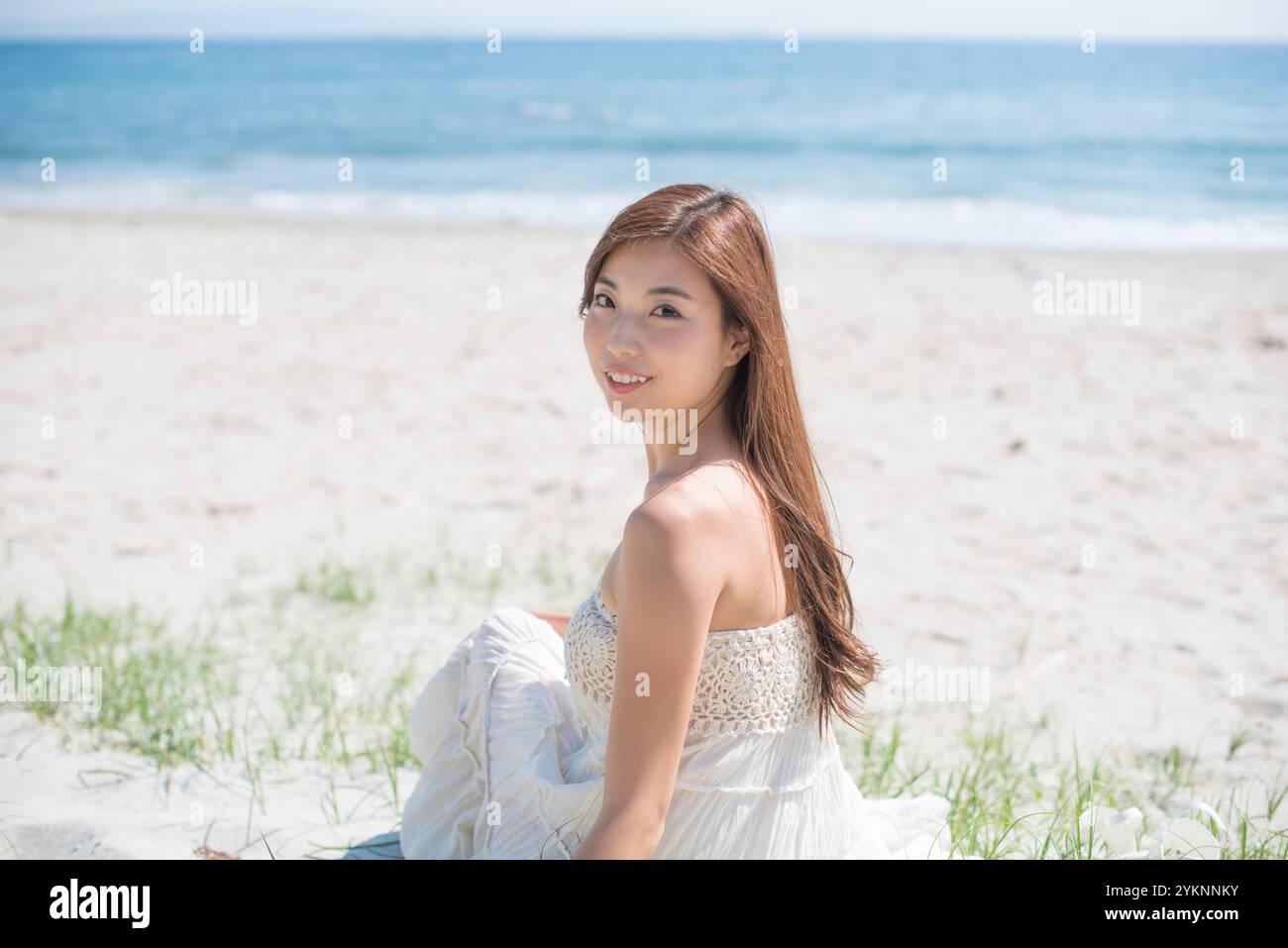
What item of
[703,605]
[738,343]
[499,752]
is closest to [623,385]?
[738,343]

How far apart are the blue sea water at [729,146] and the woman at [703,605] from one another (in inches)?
157

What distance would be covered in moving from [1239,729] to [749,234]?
264 cm

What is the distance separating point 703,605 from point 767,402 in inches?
18.9

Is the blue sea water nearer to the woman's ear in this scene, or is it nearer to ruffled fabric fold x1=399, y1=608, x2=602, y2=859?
ruffled fabric fold x1=399, y1=608, x2=602, y2=859

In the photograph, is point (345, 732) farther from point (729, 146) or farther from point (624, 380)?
point (729, 146)

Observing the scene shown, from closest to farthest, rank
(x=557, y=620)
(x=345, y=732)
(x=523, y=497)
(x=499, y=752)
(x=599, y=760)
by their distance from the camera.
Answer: (x=599, y=760) → (x=499, y=752) → (x=557, y=620) → (x=345, y=732) → (x=523, y=497)

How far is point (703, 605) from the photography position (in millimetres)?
1845

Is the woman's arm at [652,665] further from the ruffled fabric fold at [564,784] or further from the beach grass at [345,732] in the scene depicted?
the beach grass at [345,732]

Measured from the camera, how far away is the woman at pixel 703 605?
6.09 ft

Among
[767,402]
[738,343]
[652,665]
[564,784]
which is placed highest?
[738,343]

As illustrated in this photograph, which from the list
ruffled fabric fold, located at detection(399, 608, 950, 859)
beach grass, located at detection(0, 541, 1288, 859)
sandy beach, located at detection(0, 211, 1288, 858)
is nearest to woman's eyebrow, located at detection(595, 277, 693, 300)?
ruffled fabric fold, located at detection(399, 608, 950, 859)

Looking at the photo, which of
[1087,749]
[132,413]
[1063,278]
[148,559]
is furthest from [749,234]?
[1063,278]
